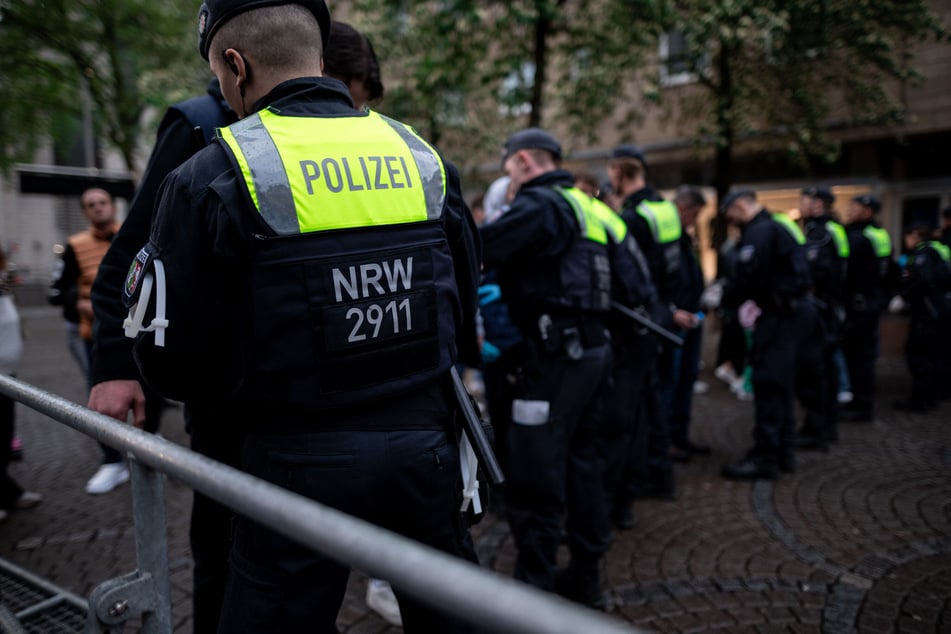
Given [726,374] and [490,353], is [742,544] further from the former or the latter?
[726,374]

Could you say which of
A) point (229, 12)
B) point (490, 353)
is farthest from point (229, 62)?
point (490, 353)

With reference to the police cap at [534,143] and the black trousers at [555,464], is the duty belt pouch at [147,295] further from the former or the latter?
the police cap at [534,143]

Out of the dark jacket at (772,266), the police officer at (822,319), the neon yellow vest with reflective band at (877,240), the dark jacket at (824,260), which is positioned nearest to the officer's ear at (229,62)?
the dark jacket at (772,266)

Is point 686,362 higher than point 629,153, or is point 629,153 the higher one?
point 629,153

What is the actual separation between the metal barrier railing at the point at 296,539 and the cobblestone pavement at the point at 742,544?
1734 millimetres

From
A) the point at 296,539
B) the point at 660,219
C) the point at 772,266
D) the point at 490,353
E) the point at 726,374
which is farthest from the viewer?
the point at 726,374

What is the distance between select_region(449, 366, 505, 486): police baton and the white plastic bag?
13.2 ft

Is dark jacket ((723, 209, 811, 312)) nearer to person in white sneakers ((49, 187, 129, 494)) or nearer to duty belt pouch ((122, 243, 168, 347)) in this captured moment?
duty belt pouch ((122, 243, 168, 347))

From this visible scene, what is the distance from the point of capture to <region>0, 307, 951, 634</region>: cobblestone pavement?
2.94 m

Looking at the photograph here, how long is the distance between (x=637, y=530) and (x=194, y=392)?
3.09m

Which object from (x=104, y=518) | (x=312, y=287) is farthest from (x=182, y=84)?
(x=312, y=287)

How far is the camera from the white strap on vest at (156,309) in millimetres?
1414

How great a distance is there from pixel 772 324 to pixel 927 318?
3419 millimetres

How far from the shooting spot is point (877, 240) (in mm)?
6828
